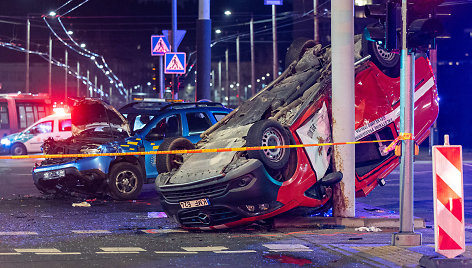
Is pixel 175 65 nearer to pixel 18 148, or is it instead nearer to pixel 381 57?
pixel 18 148

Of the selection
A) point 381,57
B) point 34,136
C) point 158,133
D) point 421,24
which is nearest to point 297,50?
point 381,57

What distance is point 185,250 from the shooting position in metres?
8.91

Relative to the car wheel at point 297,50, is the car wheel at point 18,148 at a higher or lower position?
lower

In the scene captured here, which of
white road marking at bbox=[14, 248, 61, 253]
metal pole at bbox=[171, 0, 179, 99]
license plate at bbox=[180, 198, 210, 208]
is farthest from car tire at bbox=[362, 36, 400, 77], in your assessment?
metal pole at bbox=[171, 0, 179, 99]

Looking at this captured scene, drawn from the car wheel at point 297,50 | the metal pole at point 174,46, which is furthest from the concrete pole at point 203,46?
the car wheel at point 297,50

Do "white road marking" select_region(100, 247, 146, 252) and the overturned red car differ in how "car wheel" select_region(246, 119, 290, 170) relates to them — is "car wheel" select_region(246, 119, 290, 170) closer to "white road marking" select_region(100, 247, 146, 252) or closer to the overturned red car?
the overturned red car

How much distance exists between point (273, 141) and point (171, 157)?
1809 mm

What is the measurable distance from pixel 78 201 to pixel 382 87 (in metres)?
6.80

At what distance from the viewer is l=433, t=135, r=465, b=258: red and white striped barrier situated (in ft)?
25.3

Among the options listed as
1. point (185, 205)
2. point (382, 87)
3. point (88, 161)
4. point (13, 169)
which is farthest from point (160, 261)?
point (13, 169)

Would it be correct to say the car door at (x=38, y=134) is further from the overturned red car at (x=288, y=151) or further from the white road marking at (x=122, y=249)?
the white road marking at (x=122, y=249)

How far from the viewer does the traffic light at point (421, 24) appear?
354 inches

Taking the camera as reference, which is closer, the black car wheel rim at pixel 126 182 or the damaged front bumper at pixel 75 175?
the damaged front bumper at pixel 75 175

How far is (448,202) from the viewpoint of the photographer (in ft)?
25.6
